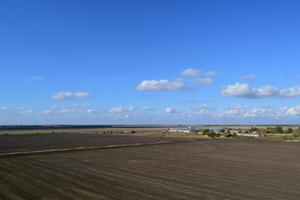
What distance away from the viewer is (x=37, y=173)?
2452 cm

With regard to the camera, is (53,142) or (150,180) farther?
(53,142)

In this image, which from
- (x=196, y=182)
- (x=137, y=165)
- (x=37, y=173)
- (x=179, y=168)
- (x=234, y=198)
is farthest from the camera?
(x=137, y=165)

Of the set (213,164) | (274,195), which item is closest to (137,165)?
(213,164)

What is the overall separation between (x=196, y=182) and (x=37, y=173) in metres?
8.94

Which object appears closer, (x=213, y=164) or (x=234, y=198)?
(x=234, y=198)

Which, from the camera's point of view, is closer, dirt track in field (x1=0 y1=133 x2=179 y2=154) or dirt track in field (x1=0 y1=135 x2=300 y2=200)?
dirt track in field (x1=0 y1=135 x2=300 y2=200)

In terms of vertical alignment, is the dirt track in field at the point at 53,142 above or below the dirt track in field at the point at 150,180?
above

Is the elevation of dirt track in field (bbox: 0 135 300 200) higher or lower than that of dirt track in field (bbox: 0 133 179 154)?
lower

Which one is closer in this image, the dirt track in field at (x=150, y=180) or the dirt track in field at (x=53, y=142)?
the dirt track in field at (x=150, y=180)

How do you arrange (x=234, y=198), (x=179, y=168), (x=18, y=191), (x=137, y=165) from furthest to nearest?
(x=137, y=165), (x=179, y=168), (x=18, y=191), (x=234, y=198)

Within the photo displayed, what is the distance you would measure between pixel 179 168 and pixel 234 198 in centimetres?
1057

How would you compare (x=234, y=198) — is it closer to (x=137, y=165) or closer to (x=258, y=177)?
(x=258, y=177)

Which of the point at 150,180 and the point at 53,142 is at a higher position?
the point at 53,142

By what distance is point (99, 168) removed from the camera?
88.5 feet
